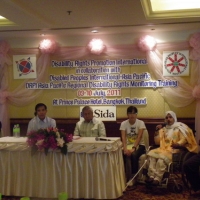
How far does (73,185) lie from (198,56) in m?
3.43

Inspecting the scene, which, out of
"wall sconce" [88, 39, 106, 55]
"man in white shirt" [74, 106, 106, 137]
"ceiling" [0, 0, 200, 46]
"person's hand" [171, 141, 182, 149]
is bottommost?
"person's hand" [171, 141, 182, 149]

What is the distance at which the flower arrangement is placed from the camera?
4.41 m

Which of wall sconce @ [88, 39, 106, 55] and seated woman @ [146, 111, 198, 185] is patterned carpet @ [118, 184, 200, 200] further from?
wall sconce @ [88, 39, 106, 55]

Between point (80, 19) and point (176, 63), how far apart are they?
214cm

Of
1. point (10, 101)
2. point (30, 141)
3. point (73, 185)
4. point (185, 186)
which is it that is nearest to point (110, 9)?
point (30, 141)

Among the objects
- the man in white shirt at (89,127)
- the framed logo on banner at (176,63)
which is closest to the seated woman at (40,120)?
the man in white shirt at (89,127)

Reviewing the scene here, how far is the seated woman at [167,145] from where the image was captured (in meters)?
4.90

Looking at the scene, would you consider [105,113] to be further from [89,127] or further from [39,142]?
[39,142]

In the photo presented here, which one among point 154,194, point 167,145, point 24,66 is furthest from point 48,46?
point 154,194

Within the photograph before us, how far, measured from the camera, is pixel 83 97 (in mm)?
6930

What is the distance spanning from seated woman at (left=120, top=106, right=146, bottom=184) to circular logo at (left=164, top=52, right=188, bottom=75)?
1.49m

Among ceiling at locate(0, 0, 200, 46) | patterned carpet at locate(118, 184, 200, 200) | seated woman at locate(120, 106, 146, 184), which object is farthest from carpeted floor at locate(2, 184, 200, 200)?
ceiling at locate(0, 0, 200, 46)

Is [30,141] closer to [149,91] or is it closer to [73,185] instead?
[73,185]

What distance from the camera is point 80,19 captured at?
215 inches
